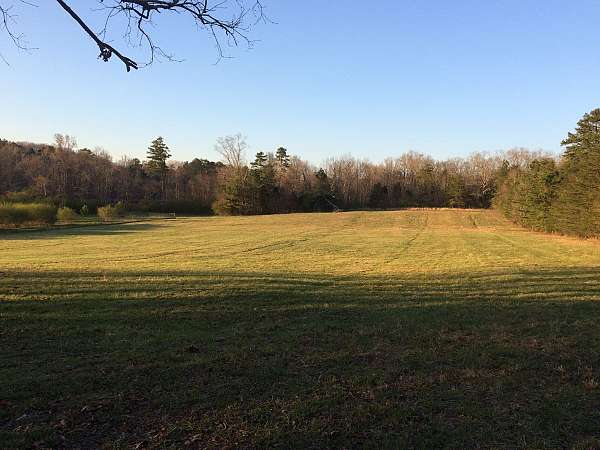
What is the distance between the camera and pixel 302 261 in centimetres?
2152

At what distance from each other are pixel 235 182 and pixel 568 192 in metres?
60.8

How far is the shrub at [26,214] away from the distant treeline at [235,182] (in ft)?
89.1

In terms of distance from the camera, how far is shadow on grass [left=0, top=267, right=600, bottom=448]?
3.72 m

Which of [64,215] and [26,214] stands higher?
[26,214]

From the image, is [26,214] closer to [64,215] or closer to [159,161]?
[64,215]

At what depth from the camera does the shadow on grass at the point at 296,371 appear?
3725 millimetres

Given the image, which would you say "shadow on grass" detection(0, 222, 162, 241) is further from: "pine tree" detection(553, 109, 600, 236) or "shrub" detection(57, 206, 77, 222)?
"pine tree" detection(553, 109, 600, 236)

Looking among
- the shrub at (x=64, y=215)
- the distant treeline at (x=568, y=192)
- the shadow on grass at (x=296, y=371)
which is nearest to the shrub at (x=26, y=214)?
the shrub at (x=64, y=215)

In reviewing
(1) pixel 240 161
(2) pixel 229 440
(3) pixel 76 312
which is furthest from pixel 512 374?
(1) pixel 240 161

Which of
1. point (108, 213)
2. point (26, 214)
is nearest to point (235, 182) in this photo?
point (108, 213)

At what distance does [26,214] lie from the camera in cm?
5088

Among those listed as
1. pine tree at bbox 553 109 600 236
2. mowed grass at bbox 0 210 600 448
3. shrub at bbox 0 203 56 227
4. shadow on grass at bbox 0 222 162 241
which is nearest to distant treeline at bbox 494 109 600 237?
pine tree at bbox 553 109 600 236

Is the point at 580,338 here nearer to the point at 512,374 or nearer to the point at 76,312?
the point at 512,374

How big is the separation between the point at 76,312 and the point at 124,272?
23.4ft
